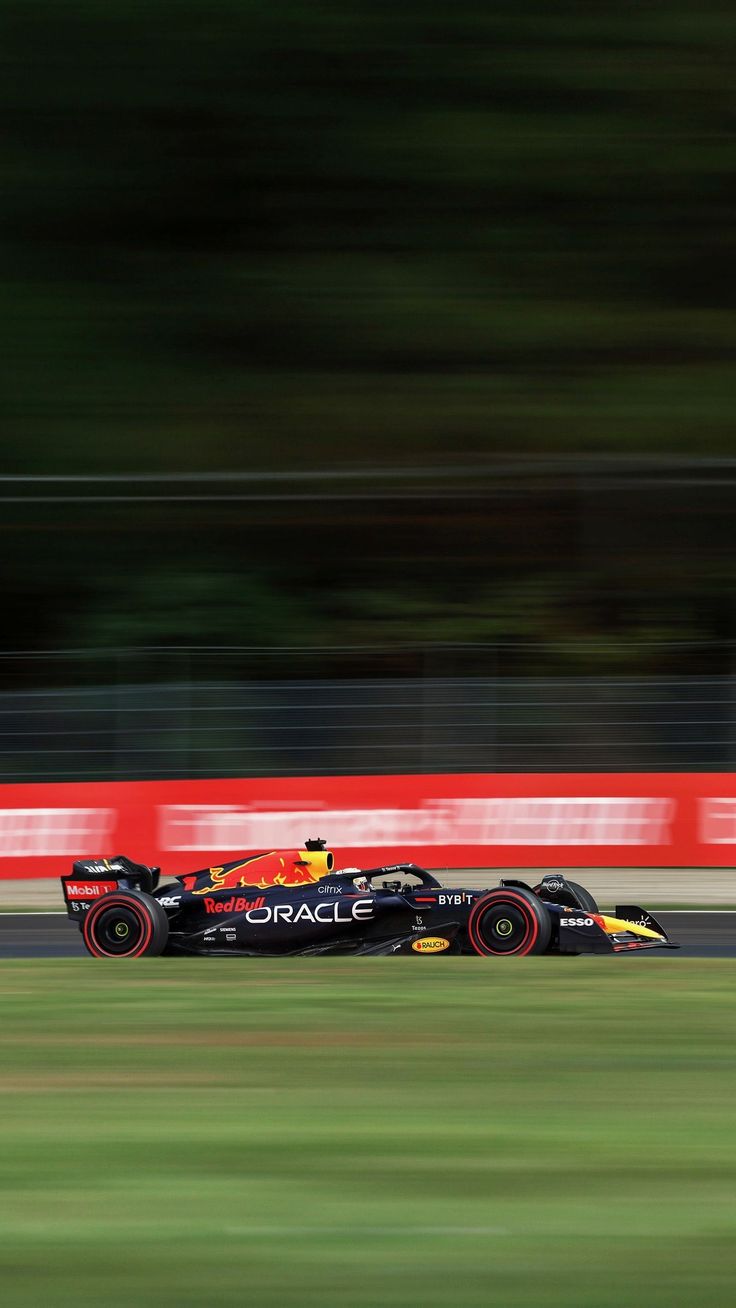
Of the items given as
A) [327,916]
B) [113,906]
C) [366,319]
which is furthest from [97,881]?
[366,319]

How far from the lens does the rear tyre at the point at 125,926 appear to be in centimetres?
991

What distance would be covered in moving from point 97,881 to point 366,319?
11.3m

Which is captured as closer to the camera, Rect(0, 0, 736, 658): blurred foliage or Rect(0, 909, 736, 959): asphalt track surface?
Rect(0, 909, 736, 959): asphalt track surface

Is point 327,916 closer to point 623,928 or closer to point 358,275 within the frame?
point 623,928

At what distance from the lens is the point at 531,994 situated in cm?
746

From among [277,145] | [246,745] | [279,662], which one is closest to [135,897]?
[246,745]

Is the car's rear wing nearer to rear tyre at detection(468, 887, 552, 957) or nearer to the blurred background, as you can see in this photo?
rear tyre at detection(468, 887, 552, 957)

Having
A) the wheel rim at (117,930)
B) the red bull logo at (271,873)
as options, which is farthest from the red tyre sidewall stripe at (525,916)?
the wheel rim at (117,930)

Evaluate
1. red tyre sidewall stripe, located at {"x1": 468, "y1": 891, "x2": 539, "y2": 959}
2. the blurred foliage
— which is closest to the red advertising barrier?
red tyre sidewall stripe, located at {"x1": 468, "y1": 891, "x2": 539, "y2": 959}

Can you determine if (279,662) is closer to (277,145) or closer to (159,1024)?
(277,145)

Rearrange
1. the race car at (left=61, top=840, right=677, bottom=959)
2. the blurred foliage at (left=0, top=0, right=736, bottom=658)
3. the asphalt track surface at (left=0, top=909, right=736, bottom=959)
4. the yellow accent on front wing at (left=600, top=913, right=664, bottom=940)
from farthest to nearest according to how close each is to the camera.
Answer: the blurred foliage at (left=0, top=0, right=736, bottom=658) → the asphalt track surface at (left=0, top=909, right=736, bottom=959) → the yellow accent on front wing at (left=600, top=913, right=664, bottom=940) → the race car at (left=61, top=840, right=677, bottom=959)

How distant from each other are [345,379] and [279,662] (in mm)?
5345

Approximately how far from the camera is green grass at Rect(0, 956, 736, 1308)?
136 inches

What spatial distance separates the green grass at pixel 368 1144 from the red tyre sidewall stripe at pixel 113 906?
205cm
